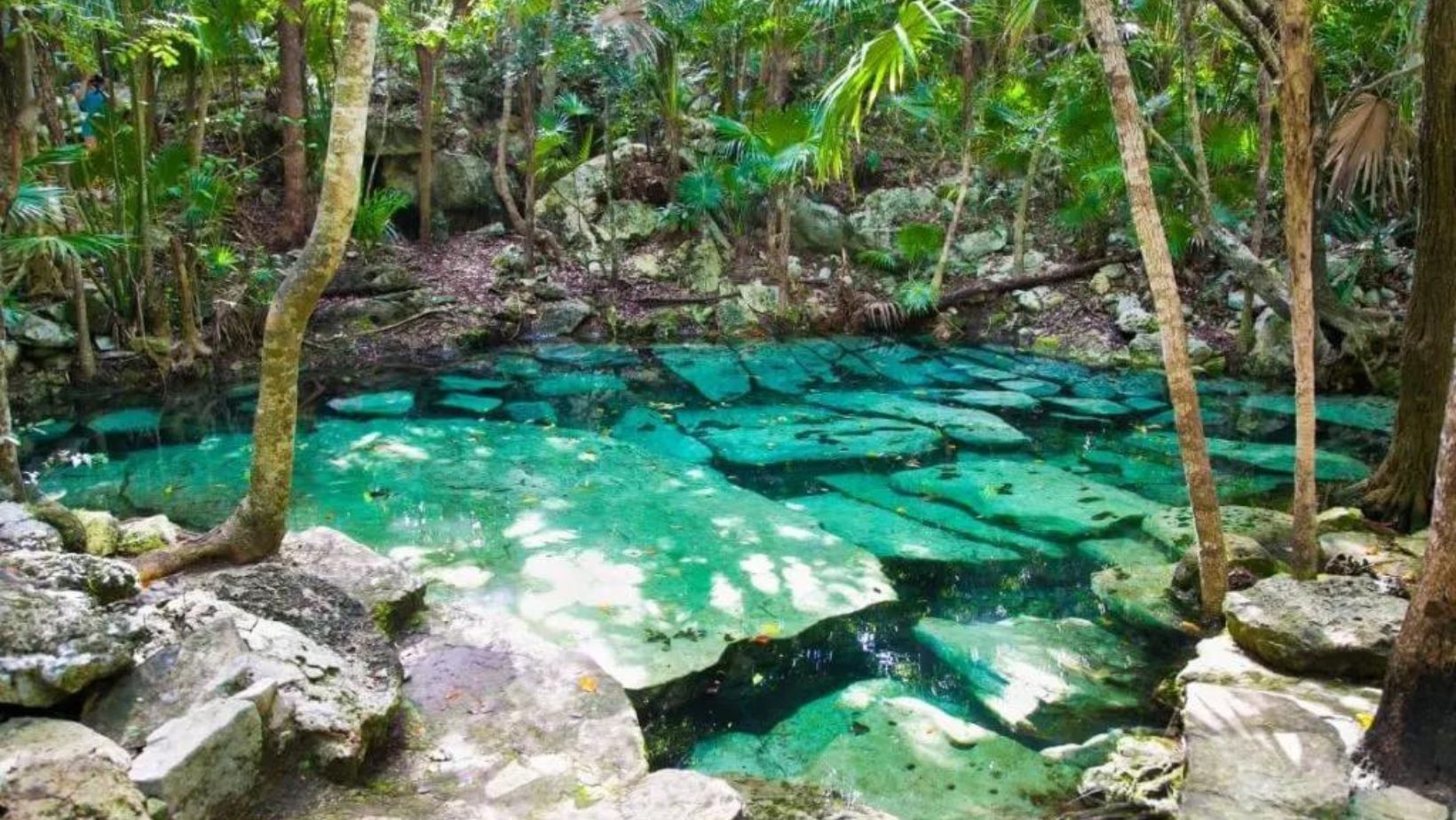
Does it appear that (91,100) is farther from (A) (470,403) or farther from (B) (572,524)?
(B) (572,524)

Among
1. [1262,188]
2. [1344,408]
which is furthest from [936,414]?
[1262,188]

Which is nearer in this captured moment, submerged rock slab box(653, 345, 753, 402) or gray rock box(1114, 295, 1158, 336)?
submerged rock slab box(653, 345, 753, 402)

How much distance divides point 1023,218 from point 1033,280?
825 millimetres

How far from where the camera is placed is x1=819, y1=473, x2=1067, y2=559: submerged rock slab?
17.6 feet

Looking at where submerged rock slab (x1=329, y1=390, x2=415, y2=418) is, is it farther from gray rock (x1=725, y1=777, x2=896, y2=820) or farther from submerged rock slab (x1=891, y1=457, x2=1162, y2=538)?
gray rock (x1=725, y1=777, x2=896, y2=820)

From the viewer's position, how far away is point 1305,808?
2.45m

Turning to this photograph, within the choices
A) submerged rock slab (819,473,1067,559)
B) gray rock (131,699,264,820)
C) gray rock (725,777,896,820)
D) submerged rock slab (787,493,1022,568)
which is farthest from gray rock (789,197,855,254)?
gray rock (131,699,264,820)

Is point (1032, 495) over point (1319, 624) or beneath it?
beneath

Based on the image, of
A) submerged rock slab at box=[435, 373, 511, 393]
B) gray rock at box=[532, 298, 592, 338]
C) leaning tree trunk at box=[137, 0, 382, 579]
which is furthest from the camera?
gray rock at box=[532, 298, 592, 338]

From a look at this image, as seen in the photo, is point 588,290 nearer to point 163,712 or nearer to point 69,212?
point 69,212

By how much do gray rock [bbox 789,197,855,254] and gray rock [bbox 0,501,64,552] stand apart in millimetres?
10586

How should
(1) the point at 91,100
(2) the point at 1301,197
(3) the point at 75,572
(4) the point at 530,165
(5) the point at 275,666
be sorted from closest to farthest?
(5) the point at 275,666 → (3) the point at 75,572 → (2) the point at 1301,197 → (1) the point at 91,100 → (4) the point at 530,165

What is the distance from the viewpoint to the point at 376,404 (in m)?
8.41

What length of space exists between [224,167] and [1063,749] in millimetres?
10487
